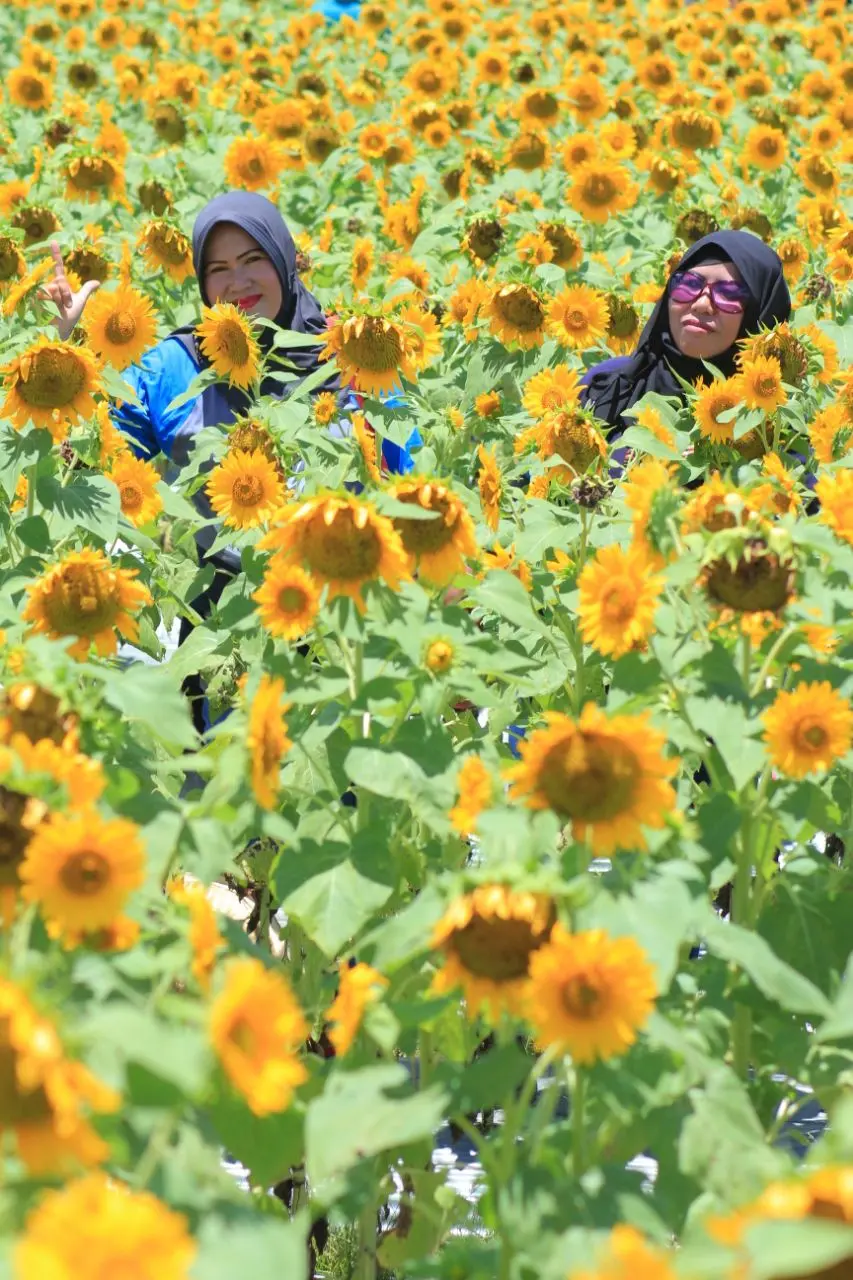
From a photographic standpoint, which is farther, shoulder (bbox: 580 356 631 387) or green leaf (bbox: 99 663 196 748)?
shoulder (bbox: 580 356 631 387)

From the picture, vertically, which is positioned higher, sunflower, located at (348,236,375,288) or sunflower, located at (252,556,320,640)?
sunflower, located at (348,236,375,288)

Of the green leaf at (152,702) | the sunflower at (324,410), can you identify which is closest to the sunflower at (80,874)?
the green leaf at (152,702)

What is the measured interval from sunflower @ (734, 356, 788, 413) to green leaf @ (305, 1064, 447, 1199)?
5.73 ft

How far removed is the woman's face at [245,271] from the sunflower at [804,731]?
7.42ft

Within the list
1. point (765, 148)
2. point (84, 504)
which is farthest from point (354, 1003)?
point (765, 148)

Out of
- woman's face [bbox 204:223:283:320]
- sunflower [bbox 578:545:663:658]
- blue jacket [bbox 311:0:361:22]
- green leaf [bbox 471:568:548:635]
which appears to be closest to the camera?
sunflower [bbox 578:545:663:658]

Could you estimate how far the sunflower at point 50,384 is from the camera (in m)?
2.23

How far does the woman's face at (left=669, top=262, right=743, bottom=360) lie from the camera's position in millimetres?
3531

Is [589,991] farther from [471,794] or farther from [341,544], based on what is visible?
[341,544]

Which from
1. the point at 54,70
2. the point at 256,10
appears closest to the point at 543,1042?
the point at 54,70

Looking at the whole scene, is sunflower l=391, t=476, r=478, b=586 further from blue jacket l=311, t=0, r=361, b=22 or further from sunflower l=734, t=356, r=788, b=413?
blue jacket l=311, t=0, r=361, b=22

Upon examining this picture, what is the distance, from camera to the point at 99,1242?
3.16 feet

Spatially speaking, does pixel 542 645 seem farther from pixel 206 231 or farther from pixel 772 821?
pixel 206 231

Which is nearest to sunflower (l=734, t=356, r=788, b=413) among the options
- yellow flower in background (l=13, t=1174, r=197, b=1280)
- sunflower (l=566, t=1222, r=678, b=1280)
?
sunflower (l=566, t=1222, r=678, b=1280)
